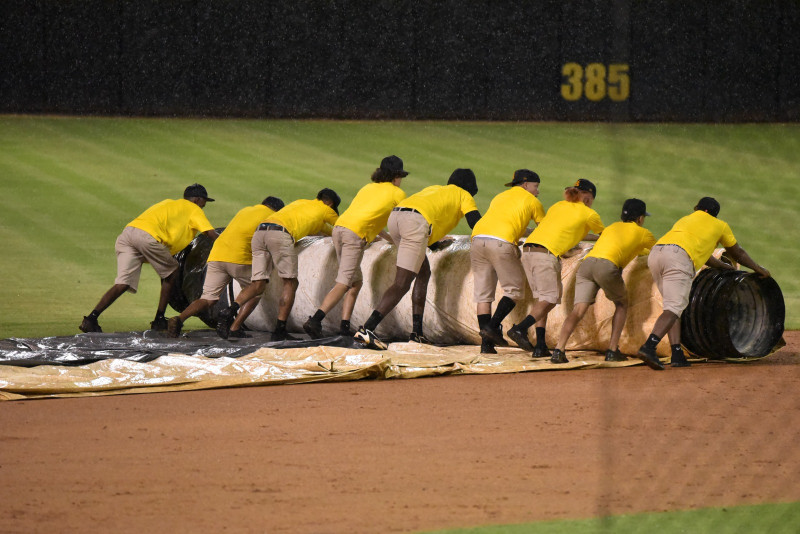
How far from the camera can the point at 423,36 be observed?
1026 inches

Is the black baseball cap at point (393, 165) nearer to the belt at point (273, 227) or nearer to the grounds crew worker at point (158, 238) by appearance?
the belt at point (273, 227)

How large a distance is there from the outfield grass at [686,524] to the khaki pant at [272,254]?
5769 millimetres

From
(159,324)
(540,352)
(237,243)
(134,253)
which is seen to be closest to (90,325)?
(159,324)

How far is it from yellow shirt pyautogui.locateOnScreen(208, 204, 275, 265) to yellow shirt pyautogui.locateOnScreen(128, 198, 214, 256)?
301mm

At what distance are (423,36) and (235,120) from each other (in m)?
4.72

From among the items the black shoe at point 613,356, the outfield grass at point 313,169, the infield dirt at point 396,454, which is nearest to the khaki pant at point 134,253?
the outfield grass at point 313,169

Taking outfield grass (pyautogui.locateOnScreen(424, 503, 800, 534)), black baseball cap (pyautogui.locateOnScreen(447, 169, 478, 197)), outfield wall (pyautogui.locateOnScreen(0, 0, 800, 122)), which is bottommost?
outfield grass (pyautogui.locateOnScreen(424, 503, 800, 534))

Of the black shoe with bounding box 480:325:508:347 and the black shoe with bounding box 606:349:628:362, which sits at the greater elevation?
the black shoe with bounding box 480:325:508:347

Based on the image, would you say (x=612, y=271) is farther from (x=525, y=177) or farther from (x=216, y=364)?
(x=216, y=364)

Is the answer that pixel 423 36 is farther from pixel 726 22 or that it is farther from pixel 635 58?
pixel 726 22

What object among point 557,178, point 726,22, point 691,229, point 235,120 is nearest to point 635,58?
point 726,22

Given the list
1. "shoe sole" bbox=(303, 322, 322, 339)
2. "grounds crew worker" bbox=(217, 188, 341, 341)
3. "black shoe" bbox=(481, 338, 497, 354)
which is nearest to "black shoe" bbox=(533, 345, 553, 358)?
"black shoe" bbox=(481, 338, 497, 354)

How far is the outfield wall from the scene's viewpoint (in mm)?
25172

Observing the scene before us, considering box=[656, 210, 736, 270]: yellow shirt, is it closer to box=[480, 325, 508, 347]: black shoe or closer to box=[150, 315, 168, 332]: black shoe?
box=[480, 325, 508, 347]: black shoe
